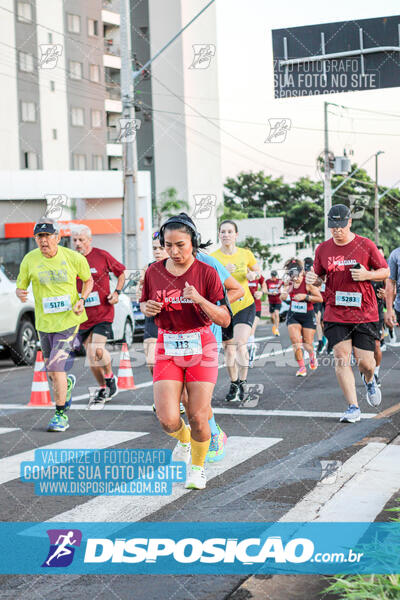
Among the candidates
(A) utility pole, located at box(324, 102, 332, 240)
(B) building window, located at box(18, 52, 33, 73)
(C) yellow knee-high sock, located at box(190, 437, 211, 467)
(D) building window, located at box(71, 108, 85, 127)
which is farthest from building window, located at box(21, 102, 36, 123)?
(C) yellow knee-high sock, located at box(190, 437, 211, 467)

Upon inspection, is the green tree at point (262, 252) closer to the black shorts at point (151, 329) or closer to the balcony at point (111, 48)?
the balcony at point (111, 48)

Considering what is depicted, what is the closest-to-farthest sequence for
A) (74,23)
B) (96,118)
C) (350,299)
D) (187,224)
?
(187,224) → (350,299) → (74,23) → (96,118)

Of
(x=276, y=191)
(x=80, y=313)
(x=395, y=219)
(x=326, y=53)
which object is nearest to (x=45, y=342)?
(x=80, y=313)

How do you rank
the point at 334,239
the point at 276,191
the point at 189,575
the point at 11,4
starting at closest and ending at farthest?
the point at 189,575 → the point at 334,239 → the point at 11,4 → the point at 276,191

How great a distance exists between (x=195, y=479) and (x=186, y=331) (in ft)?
3.30

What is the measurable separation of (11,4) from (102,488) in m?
46.2

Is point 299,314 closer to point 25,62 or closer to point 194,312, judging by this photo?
point 194,312

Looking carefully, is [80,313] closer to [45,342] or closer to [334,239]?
[45,342]

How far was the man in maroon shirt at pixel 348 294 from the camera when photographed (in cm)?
835

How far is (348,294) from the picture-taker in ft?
27.8

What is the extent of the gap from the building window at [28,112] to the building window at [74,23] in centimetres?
725

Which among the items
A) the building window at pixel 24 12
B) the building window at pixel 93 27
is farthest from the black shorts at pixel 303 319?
the building window at pixel 93 27

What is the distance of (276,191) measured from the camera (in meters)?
72.1

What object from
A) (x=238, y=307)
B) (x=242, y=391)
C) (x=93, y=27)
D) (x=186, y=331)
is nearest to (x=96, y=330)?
(x=238, y=307)
